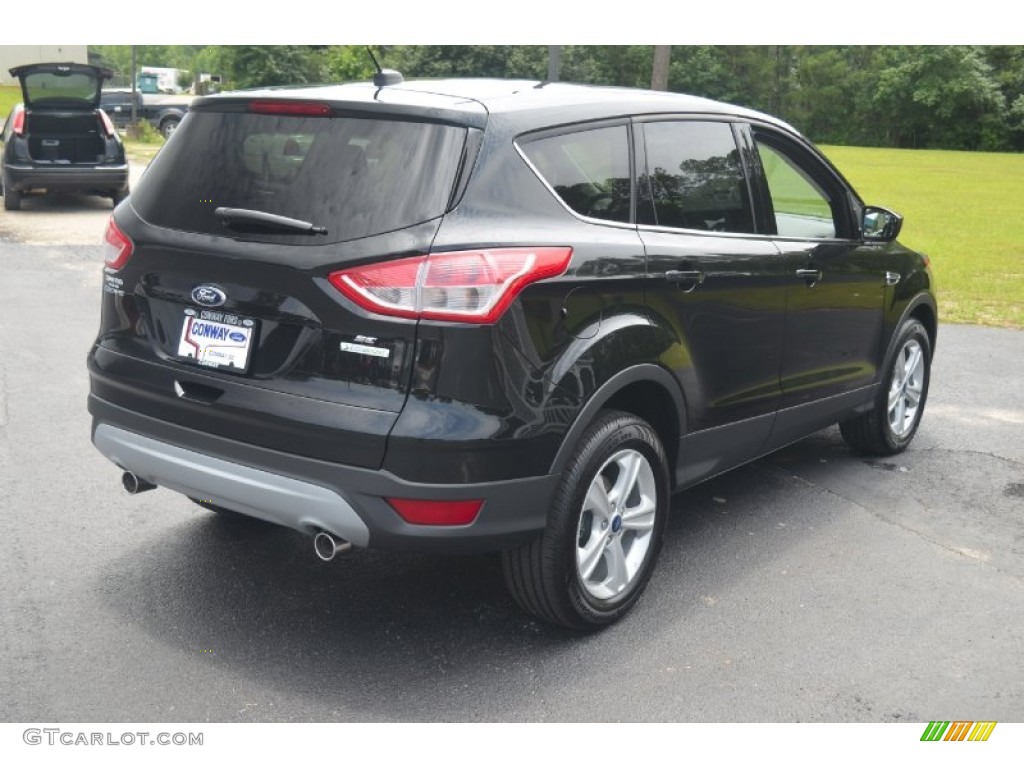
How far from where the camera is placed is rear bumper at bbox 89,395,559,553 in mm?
3600

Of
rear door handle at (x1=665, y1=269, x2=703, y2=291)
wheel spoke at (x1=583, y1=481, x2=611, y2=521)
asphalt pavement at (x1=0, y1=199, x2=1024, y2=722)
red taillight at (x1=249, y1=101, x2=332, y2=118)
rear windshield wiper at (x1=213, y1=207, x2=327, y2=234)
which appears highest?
red taillight at (x1=249, y1=101, x2=332, y2=118)

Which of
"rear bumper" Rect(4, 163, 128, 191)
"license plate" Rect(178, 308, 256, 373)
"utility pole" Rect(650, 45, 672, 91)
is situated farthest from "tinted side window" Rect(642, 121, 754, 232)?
"utility pole" Rect(650, 45, 672, 91)

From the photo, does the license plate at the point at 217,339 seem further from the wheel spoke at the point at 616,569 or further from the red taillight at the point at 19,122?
the red taillight at the point at 19,122

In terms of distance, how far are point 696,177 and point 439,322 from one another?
165 centimetres

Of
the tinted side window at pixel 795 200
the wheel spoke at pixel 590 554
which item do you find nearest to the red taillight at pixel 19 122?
the tinted side window at pixel 795 200

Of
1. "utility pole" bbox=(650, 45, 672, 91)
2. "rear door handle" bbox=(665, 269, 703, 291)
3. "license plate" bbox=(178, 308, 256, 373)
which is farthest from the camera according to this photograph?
"utility pole" bbox=(650, 45, 672, 91)

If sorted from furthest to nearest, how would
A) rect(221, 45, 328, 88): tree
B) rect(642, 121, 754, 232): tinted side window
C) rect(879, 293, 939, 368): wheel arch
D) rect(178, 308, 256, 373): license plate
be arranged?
rect(221, 45, 328, 88): tree
rect(879, 293, 939, 368): wheel arch
rect(642, 121, 754, 232): tinted side window
rect(178, 308, 256, 373): license plate

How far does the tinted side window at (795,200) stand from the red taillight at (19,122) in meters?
14.4

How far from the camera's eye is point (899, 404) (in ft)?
21.6

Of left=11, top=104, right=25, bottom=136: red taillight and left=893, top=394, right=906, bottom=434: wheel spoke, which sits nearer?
left=893, top=394, right=906, bottom=434: wheel spoke

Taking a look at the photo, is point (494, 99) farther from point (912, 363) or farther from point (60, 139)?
point (60, 139)

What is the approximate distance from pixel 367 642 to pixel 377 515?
0.71 m

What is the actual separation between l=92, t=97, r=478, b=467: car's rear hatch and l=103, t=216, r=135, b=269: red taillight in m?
0.04

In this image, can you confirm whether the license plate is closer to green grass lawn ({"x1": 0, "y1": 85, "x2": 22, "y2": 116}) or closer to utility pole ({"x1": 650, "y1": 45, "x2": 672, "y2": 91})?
utility pole ({"x1": 650, "y1": 45, "x2": 672, "y2": 91})
